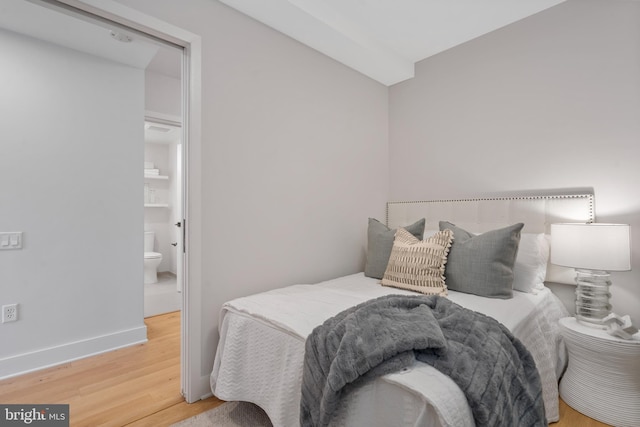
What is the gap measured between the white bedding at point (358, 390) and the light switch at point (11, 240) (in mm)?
1627

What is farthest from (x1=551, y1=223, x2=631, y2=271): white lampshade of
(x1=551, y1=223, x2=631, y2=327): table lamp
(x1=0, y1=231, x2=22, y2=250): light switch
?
(x1=0, y1=231, x2=22, y2=250): light switch

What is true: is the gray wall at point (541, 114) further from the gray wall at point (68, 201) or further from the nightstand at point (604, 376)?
the gray wall at point (68, 201)

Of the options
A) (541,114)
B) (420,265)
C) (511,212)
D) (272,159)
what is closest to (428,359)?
(420,265)

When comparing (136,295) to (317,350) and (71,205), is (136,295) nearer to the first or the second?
(71,205)

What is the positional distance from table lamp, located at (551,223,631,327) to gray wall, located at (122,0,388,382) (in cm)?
151

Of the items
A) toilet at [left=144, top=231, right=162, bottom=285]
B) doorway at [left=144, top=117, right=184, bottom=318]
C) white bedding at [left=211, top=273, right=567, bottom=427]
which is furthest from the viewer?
Answer: doorway at [left=144, top=117, right=184, bottom=318]

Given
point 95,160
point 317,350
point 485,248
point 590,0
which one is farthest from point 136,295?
point 590,0

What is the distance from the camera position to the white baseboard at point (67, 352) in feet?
6.83

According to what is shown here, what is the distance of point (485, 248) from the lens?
1.91 meters

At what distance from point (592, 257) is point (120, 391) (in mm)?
2897

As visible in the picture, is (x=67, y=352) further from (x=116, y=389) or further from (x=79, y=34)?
(x=79, y=34)

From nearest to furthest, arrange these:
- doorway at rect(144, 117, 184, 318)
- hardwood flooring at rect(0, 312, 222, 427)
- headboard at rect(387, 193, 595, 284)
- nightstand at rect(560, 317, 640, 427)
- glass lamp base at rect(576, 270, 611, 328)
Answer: nightstand at rect(560, 317, 640, 427)
hardwood flooring at rect(0, 312, 222, 427)
glass lamp base at rect(576, 270, 611, 328)
headboard at rect(387, 193, 595, 284)
doorway at rect(144, 117, 184, 318)

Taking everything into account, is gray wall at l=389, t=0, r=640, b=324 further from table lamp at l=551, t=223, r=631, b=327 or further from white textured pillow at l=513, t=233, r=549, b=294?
white textured pillow at l=513, t=233, r=549, b=294

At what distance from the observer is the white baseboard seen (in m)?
2.08
